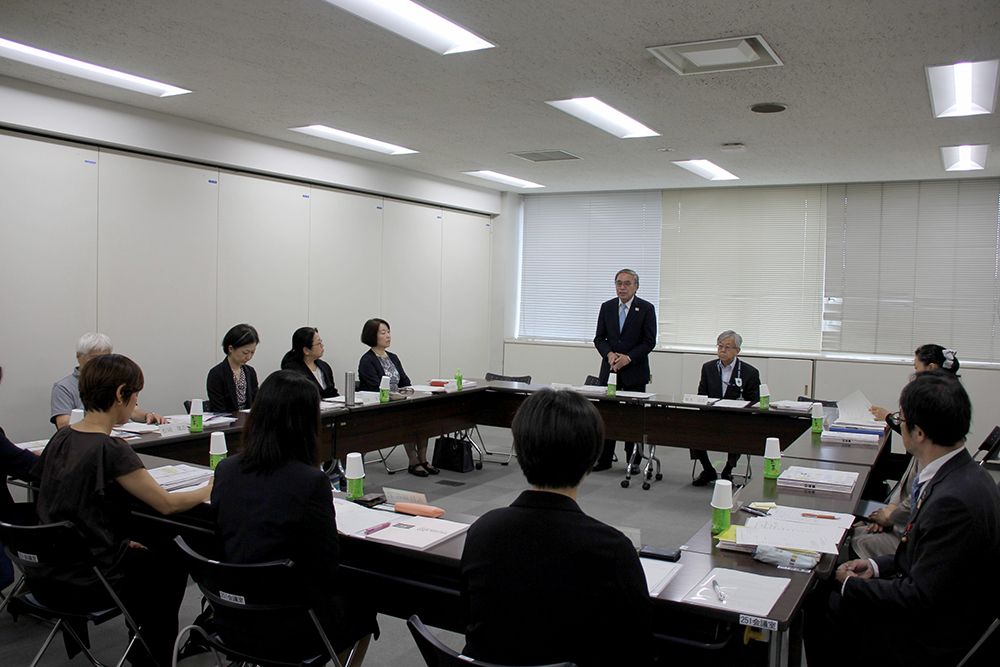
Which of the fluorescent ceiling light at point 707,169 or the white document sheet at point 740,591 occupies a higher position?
the fluorescent ceiling light at point 707,169

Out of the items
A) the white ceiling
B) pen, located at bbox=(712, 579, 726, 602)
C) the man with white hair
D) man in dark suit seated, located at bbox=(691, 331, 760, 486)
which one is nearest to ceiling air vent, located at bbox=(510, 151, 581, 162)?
the white ceiling

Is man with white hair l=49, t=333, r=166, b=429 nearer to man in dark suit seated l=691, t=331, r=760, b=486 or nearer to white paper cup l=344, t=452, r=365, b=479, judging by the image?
white paper cup l=344, t=452, r=365, b=479

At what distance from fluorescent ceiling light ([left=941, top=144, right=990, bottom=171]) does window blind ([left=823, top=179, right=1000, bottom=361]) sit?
0.84 metres

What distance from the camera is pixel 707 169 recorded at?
295 inches

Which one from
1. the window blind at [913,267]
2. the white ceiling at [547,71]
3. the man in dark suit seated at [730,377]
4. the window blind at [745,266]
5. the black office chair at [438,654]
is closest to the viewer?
the black office chair at [438,654]

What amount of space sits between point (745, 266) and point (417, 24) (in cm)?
596

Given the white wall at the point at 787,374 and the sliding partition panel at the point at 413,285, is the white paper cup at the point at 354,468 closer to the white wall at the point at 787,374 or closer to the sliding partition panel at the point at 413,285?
the sliding partition panel at the point at 413,285

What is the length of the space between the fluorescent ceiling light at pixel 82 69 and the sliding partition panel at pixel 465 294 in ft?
13.4

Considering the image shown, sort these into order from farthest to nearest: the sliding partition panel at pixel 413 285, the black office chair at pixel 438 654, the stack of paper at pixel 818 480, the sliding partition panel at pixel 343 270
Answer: the sliding partition panel at pixel 413 285
the sliding partition panel at pixel 343 270
the stack of paper at pixel 818 480
the black office chair at pixel 438 654

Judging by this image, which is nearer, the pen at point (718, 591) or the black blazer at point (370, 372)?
the pen at point (718, 591)

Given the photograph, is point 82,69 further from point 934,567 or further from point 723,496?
point 934,567

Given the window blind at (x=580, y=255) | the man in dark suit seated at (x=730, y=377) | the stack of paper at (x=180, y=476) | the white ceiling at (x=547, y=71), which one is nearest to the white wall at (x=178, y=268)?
the white ceiling at (x=547, y=71)

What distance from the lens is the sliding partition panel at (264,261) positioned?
6.23 metres

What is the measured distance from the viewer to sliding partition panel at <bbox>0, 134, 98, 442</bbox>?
486cm
